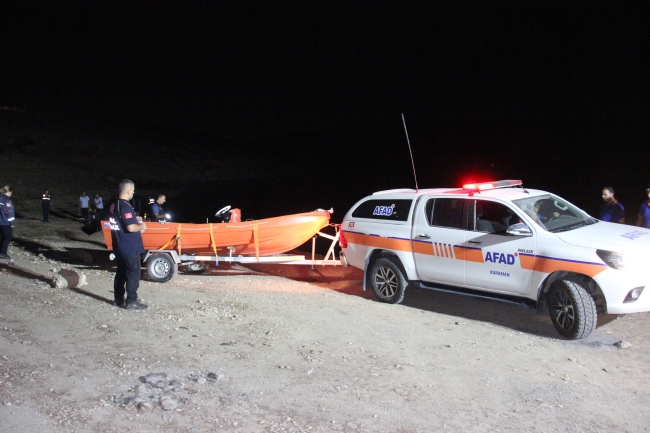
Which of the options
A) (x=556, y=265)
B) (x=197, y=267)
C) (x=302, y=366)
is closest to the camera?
(x=302, y=366)

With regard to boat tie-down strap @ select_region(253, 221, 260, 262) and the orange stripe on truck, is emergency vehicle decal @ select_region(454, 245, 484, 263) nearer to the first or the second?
the orange stripe on truck

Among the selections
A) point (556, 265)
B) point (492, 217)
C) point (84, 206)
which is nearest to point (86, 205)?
point (84, 206)

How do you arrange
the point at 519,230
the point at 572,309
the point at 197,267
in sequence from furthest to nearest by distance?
the point at 197,267 < the point at 519,230 < the point at 572,309

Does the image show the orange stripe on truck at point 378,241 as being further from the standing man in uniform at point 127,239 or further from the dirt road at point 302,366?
the standing man in uniform at point 127,239

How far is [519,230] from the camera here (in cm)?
765

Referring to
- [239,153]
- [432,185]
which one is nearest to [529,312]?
[432,185]

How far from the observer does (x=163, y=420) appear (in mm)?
4684

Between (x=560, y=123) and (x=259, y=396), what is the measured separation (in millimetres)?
60874

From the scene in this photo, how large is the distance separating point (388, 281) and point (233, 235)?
3316mm

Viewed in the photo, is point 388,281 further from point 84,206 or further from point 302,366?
point 84,206

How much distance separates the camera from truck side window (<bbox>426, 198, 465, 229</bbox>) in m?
8.59

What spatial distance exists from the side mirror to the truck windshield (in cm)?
20

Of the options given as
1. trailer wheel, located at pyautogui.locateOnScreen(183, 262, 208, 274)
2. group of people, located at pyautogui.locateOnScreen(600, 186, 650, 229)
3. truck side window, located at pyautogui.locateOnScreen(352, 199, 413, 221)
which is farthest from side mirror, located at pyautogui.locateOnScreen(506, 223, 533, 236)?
trailer wheel, located at pyautogui.locateOnScreen(183, 262, 208, 274)

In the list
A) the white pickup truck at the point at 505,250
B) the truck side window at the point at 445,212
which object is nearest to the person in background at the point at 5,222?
the white pickup truck at the point at 505,250
